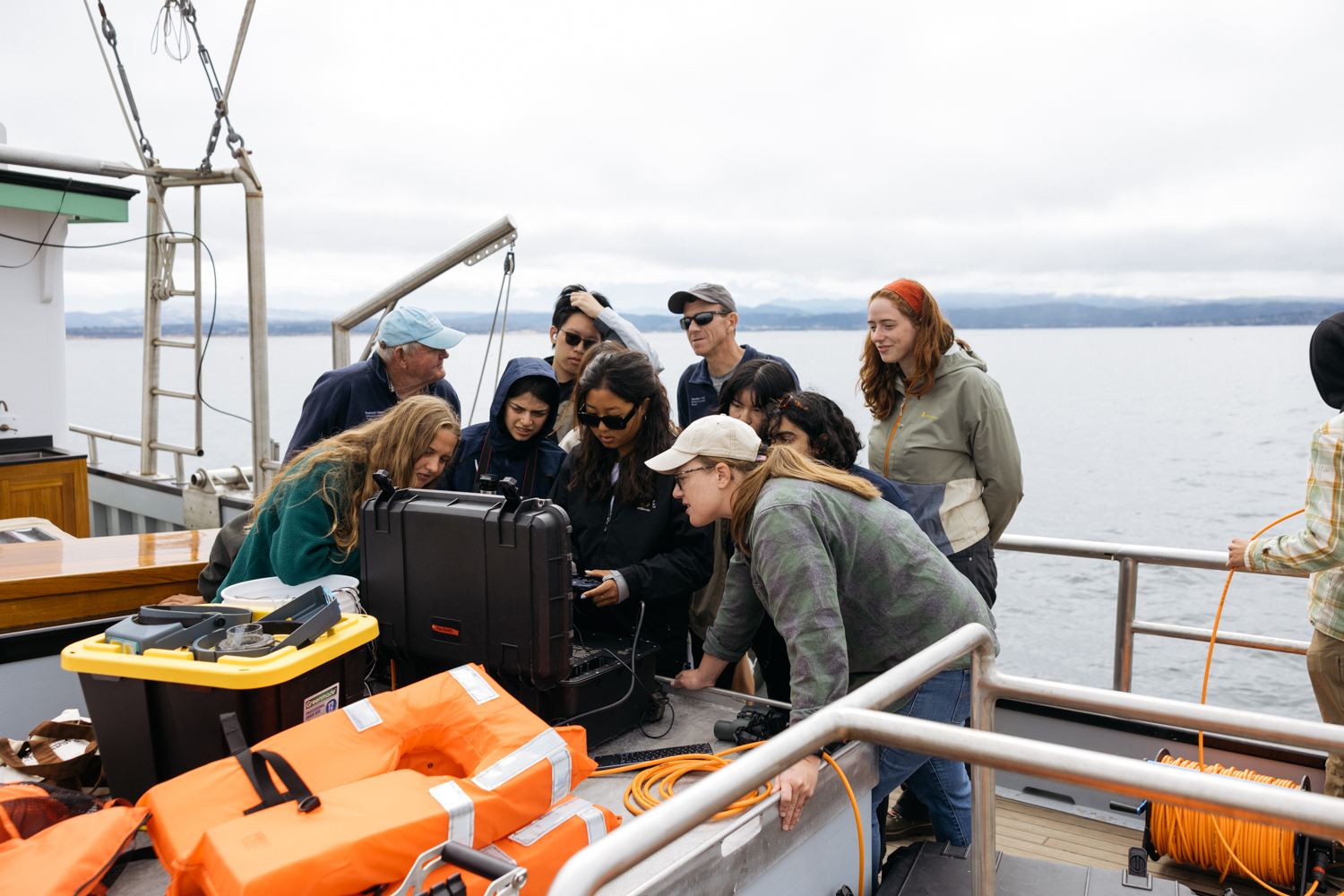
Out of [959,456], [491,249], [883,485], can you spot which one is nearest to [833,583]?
[883,485]

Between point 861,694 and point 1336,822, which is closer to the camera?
point 1336,822

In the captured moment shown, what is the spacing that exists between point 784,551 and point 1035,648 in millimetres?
13262

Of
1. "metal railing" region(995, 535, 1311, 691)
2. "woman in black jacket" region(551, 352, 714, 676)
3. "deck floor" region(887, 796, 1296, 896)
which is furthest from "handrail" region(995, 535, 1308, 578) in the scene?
"woman in black jacket" region(551, 352, 714, 676)

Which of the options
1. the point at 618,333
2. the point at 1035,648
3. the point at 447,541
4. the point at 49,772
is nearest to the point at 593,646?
the point at 447,541

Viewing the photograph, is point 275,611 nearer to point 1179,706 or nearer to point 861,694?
point 861,694

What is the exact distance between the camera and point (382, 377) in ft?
11.0

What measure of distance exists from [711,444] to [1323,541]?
1.54 metres

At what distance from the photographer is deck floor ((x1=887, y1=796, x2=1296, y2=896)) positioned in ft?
9.75

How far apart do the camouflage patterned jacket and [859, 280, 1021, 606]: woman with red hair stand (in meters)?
0.85

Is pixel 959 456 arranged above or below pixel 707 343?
below

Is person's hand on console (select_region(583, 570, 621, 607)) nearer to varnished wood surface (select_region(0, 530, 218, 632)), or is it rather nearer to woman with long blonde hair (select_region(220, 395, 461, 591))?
woman with long blonde hair (select_region(220, 395, 461, 591))

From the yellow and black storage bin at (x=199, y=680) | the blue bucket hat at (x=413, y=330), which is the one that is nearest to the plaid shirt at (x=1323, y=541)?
the yellow and black storage bin at (x=199, y=680)

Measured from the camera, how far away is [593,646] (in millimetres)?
2012

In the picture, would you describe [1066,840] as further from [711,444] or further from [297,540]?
[297,540]
